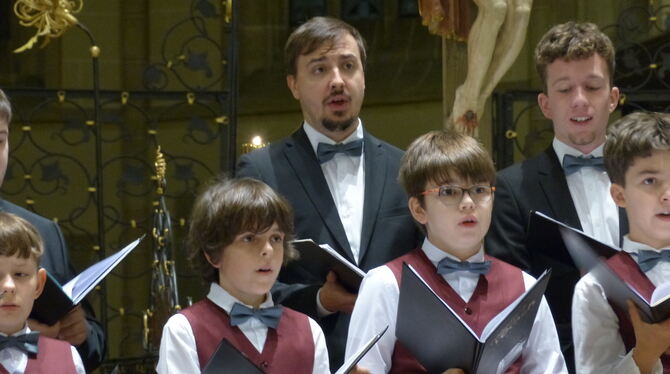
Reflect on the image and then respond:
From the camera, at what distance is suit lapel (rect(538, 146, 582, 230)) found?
349cm

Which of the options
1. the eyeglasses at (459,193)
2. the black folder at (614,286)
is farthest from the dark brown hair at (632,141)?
the eyeglasses at (459,193)

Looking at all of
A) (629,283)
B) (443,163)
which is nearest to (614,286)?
(629,283)

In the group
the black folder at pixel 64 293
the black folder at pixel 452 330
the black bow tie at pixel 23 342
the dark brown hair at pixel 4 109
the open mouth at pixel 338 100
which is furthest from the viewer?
the open mouth at pixel 338 100

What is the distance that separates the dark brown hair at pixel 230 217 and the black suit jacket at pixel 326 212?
28cm

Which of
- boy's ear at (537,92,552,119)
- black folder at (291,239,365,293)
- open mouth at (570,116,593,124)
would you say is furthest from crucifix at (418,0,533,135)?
black folder at (291,239,365,293)

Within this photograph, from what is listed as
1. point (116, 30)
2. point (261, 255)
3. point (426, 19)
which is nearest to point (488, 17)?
point (426, 19)

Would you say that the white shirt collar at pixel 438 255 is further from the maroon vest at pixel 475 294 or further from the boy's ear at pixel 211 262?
the boy's ear at pixel 211 262

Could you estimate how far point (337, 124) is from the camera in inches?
140

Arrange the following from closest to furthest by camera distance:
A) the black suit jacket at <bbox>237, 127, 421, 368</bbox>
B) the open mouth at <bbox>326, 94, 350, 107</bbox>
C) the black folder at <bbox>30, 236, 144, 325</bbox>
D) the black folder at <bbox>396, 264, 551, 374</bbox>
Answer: the black folder at <bbox>396, 264, 551, 374</bbox>, the black folder at <bbox>30, 236, 144, 325</bbox>, the black suit jacket at <bbox>237, 127, 421, 368</bbox>, the open mouth at <bbox>326, 94, 350, 107</bbox>

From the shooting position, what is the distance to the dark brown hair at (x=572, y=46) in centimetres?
356

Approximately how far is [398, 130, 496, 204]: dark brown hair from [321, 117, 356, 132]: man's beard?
36 cm

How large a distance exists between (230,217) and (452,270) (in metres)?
0.54

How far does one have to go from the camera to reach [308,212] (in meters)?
3.47

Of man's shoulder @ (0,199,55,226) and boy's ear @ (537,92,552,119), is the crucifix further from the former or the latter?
man's shoulder @ (0,199,55,226)
